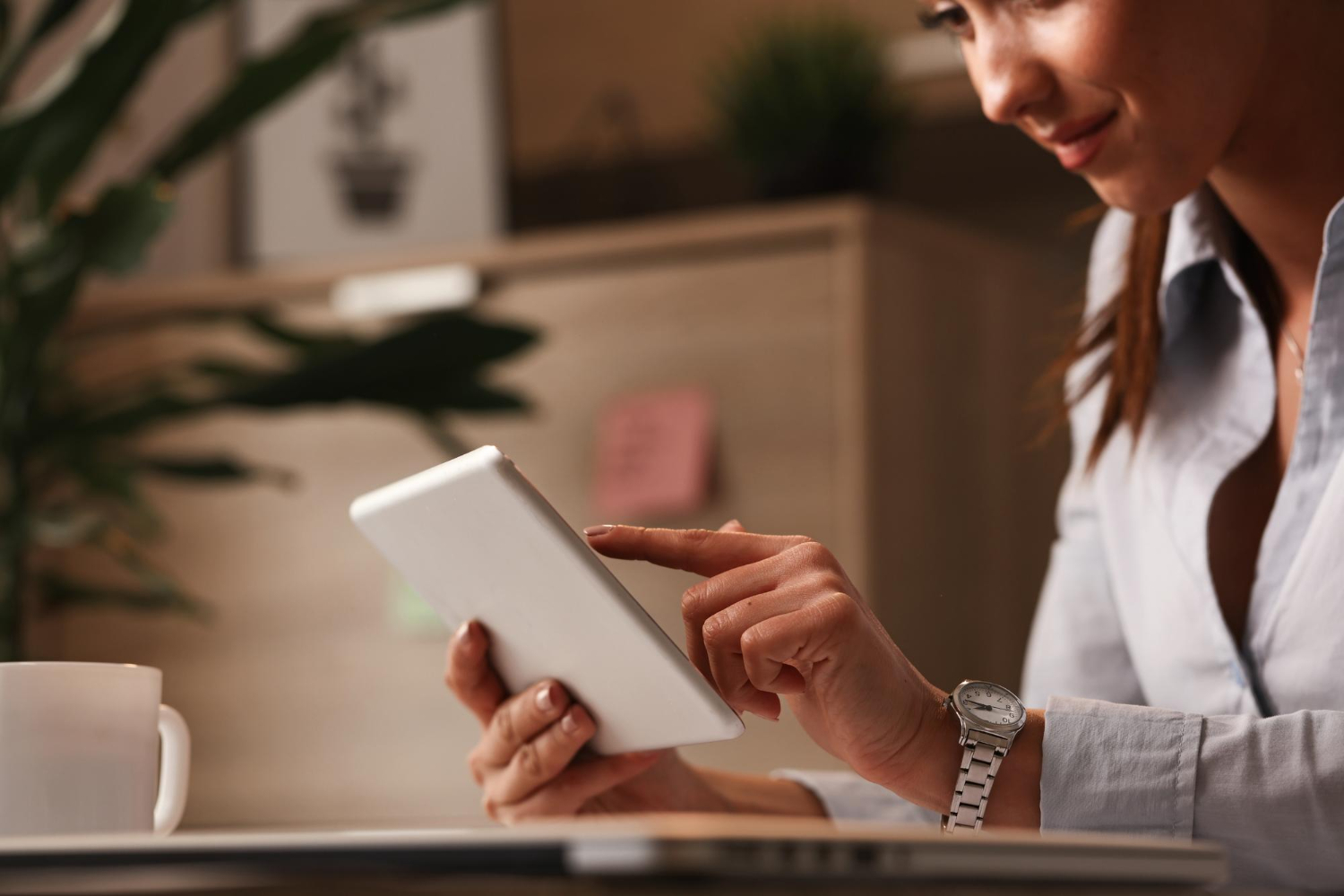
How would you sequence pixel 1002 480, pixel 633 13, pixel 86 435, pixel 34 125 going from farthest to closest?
pixel 633 13 → pixel 1002 480 → pixel 86 435 → pixel 34 125

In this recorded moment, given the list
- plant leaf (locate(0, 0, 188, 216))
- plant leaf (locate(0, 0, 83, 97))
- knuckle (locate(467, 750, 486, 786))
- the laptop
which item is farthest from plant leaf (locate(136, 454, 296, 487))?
the laptop

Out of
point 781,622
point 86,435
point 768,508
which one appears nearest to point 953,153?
point 768,508

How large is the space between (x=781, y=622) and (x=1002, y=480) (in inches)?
53.4

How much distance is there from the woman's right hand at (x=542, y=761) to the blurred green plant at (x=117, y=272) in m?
0.73

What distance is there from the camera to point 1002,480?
1.94 meters

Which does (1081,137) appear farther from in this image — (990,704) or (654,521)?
(654,521)

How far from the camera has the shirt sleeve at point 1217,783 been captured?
0.68 m

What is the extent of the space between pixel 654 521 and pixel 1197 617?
105cm

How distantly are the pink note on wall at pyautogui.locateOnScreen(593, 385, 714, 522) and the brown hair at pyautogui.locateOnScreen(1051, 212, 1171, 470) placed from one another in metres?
0.87

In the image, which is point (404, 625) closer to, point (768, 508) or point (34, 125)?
point (768, 508)

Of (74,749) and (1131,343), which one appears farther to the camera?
(1131,343)

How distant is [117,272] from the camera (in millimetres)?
1355

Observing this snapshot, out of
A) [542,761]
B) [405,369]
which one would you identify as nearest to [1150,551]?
[542,761]

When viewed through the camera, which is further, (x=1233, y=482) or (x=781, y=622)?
(x=1233, y=482)
